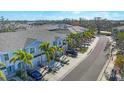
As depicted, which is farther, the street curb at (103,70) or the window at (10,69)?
the window at (10,69)

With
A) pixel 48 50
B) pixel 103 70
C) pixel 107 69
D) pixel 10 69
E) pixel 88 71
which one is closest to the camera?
pixel 88 71

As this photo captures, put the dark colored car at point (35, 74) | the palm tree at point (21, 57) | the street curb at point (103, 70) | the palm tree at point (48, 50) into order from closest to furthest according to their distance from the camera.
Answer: the palm tree at point (21, 57) → the street curb at point (103, 70) → the dark colored car at point (35, 74) → the palm tree at point (48, 50)

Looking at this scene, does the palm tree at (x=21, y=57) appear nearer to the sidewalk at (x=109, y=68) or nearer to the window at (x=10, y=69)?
the window at (x=10, y=69)

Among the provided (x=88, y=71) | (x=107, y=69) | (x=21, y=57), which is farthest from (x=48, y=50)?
(x=107, y=69)

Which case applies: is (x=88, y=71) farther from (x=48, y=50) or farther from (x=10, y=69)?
(x=10, y=69)

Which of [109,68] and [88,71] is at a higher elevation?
[88,71]

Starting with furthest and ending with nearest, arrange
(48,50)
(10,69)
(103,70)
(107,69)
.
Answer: (48,50) → (107,69) → (103,70) → (10,69)

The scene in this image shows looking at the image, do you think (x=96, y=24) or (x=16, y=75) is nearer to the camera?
(x=16, y=75)

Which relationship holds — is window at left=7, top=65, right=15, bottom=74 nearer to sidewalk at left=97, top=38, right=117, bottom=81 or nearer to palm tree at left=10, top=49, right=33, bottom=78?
palm tree at left=10, top=49, right=33, bottom=78

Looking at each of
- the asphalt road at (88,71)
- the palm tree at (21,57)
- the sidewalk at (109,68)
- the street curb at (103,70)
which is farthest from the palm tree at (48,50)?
the sidewalk at (109,68)
